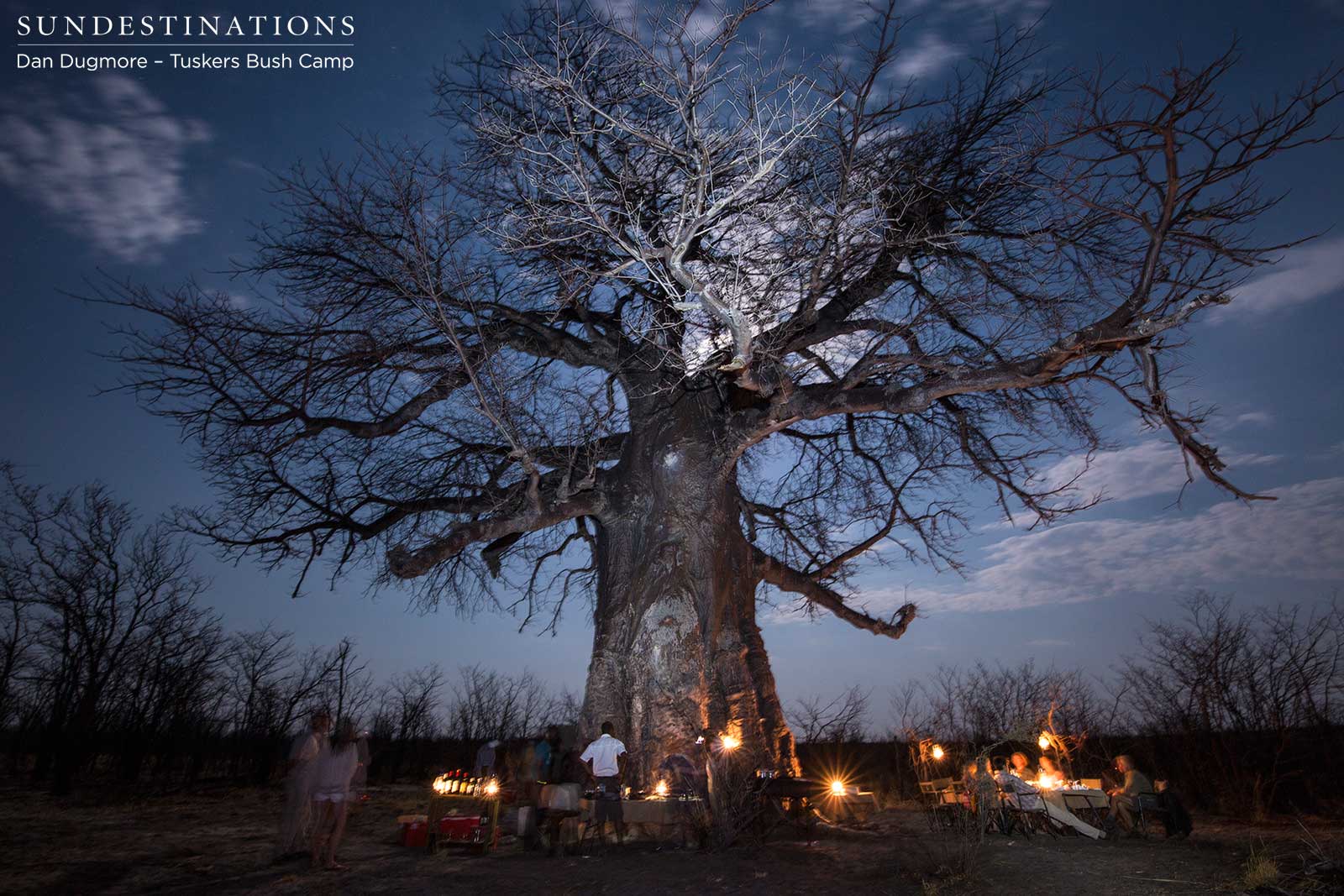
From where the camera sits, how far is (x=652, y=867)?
21.6ft

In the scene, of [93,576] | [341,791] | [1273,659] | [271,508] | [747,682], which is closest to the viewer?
[341,791]

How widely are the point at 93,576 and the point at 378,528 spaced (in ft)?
22.7

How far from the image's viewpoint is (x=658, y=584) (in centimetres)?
901

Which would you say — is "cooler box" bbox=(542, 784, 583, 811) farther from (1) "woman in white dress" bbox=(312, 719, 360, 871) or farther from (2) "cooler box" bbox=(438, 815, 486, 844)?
(1) "woman in white dress" bbox=(312, 719, 360, 871)

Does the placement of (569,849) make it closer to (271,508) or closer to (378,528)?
(378,528)

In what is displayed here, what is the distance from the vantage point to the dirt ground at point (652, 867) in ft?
19.0

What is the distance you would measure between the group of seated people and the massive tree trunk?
2149mm

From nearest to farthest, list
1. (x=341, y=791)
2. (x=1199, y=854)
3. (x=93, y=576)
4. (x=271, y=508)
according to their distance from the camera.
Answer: (x=1199, y=854) < (x=341, y=791) < (x=271, y=508) < (x=93, y=576)

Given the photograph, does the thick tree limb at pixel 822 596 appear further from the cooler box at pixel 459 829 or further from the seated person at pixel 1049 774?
the cooler box at pixel 459 829

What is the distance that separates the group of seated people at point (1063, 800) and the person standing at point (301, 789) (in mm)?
6587

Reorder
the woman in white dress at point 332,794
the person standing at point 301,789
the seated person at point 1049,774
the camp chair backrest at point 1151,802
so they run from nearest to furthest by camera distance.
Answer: the woman in white dress at point 332,794
the person standing at point 301,789
the camp chair backrest at point 1151,802
the seated person at point 1049,774

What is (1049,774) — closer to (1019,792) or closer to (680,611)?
(1019,792)

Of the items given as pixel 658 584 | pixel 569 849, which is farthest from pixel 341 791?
A: pixel 658 584

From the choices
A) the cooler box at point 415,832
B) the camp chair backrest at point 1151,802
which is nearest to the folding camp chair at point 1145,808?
the camp chair backrest at point 1151,802
